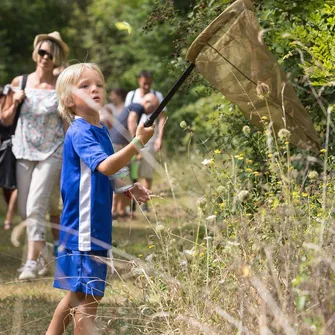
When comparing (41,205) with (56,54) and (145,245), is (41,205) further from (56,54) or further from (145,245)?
(145,245)

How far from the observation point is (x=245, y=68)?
16.3 ft

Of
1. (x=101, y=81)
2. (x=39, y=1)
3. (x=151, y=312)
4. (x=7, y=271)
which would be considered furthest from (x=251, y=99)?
(x=39, y=1)

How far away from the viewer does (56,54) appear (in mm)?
7555

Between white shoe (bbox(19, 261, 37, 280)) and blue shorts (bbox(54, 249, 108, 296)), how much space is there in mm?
2665

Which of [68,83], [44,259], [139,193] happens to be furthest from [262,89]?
[44,259]

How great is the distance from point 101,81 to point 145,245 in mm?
4581

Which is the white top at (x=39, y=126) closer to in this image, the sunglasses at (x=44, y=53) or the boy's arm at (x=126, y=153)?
the sunglasses at (x=44, y=53)

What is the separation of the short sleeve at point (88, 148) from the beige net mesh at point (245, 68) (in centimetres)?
82

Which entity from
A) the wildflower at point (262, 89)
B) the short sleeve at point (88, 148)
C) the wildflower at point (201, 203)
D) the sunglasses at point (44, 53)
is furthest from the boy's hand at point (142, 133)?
the sunglasses at point (44, 53)

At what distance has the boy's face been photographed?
15.0ft

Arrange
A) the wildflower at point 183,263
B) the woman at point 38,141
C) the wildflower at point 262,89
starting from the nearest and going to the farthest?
the wildflower at point 183,263, the wildflower at point 262,89, the woman at point 38,141

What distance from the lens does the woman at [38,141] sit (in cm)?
728

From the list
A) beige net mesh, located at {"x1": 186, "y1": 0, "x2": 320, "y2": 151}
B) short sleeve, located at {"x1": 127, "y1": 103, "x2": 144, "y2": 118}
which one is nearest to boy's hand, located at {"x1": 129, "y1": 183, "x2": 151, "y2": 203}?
beige net mesh, located at {"x1": 186, "y1": 0, "x2": 320, "y2": 151}

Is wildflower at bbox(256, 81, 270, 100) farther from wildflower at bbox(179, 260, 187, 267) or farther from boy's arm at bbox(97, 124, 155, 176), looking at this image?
wildflower at bbox(179, 260, 187, 267)
